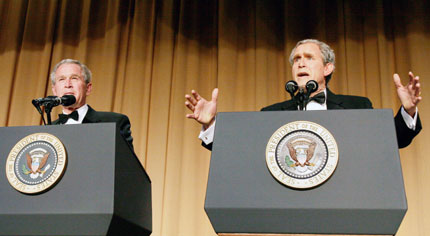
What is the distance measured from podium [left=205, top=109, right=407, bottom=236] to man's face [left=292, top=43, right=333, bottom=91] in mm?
890

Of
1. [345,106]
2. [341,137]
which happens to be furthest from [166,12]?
[341,137]

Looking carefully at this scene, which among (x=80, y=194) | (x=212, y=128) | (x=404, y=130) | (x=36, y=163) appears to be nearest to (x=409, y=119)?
(x=404, y=130)

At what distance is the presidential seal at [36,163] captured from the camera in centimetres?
156

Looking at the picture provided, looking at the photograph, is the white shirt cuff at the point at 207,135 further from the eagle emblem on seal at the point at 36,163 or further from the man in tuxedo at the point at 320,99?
the eagle emblem on seal at the point at 36,163

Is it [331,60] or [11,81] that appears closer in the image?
[331,60]

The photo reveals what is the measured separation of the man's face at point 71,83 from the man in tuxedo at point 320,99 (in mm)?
702

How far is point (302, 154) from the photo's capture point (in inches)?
55.2

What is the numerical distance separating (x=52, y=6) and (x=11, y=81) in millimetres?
725

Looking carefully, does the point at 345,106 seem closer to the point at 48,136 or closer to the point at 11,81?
the point at 48,136

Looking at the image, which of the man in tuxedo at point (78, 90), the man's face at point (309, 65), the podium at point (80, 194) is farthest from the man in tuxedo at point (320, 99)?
the man in tuxedo at point (78, 90)

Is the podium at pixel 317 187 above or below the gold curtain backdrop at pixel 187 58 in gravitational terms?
below

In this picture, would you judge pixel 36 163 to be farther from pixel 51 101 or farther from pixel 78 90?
pixel 78 90

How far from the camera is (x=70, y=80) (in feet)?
8.46

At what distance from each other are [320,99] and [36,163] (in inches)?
46.0
